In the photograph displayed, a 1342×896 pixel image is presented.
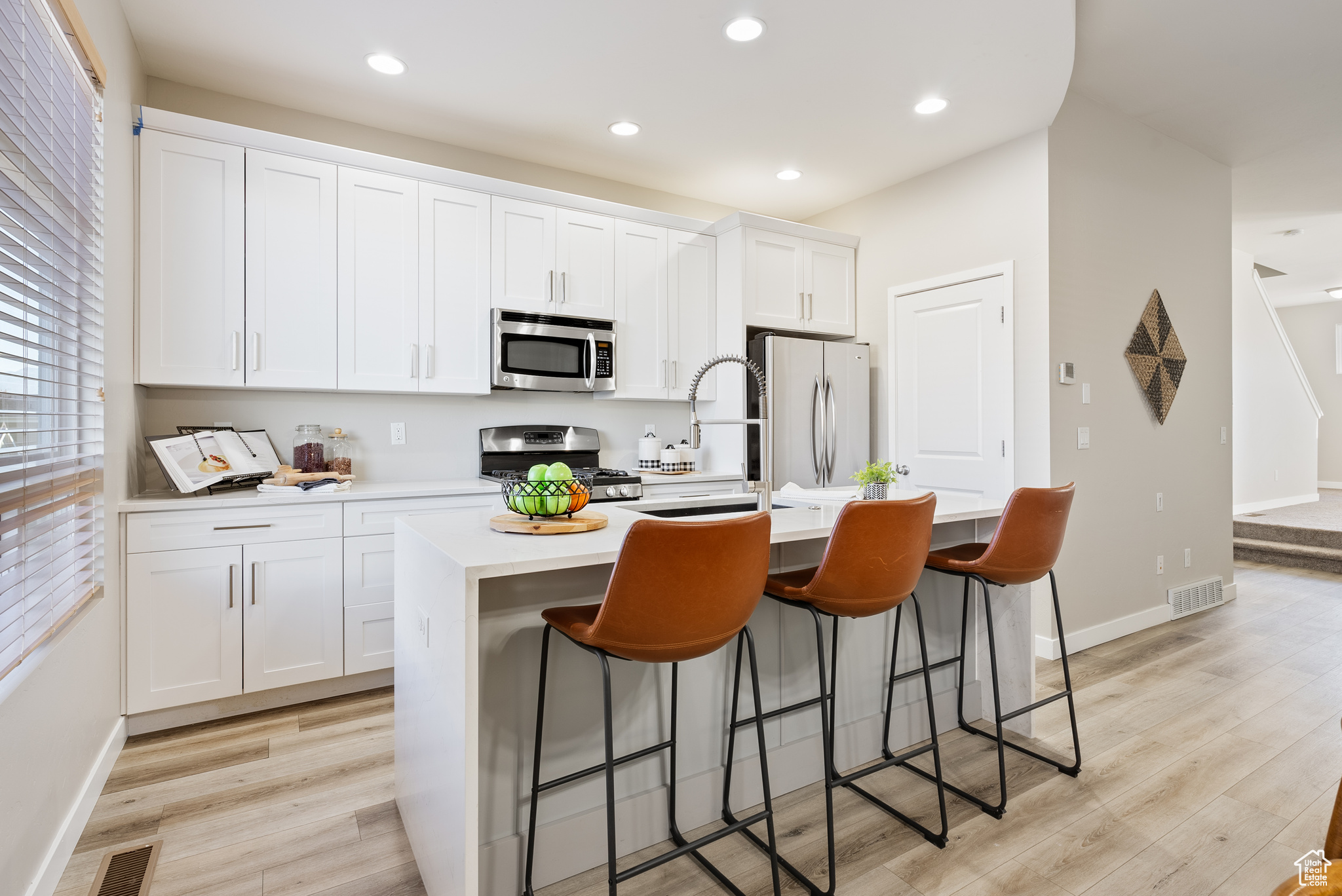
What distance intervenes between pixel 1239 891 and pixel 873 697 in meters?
1.01

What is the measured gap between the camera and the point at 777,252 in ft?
13.6

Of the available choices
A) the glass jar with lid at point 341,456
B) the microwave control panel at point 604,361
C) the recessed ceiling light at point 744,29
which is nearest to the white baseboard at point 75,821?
the glass jar with lid at point 341,456

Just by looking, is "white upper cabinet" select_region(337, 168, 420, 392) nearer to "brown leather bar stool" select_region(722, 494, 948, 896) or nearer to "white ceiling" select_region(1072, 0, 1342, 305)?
"brown leather bar stool" select_region(722, 494, 948, 896)

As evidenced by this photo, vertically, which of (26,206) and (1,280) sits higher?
(26,206)

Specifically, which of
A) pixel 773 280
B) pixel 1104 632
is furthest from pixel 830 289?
pixel 1104 632

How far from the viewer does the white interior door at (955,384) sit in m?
3.56

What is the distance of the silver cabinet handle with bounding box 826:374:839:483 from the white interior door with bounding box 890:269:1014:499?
1.31 ft

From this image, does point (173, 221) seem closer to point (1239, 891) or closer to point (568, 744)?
point (568, 744)

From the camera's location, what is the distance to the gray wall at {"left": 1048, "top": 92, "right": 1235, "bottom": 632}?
3.45 m

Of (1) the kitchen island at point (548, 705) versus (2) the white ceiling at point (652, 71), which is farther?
(2) the white ceiling at point (652, 71)

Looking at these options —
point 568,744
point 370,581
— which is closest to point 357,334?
point 370,581

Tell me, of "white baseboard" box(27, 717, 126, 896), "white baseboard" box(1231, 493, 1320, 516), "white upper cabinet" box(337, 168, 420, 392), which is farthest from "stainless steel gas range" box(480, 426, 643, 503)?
"white baseboard" box(1231, 493, 1320, 516)

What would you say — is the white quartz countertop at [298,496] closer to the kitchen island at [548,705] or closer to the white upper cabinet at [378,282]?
the white upper cabinet at [378,282]

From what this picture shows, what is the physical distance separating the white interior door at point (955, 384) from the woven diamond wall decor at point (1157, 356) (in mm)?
840
